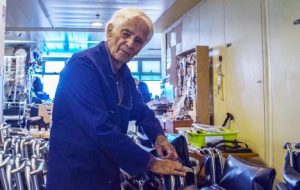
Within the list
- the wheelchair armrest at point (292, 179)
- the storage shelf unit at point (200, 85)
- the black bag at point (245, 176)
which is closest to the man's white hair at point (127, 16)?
the black bag at point (245, 176)

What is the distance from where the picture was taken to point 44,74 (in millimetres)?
11586

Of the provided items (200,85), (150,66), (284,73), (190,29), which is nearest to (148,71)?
(150,66)

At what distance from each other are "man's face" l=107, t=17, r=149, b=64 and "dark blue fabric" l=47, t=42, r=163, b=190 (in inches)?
2.2

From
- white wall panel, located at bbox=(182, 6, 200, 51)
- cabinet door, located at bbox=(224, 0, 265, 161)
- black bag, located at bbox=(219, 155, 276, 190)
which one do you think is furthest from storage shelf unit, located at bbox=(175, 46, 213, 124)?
black bag, located at bbox=(219, 155, 276, 190)

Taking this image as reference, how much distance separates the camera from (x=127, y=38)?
129 centimetres

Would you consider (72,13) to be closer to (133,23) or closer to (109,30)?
(109,30)

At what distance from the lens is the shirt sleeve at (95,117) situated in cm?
112

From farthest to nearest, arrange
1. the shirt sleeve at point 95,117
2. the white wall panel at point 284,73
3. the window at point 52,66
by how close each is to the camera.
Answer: the window at point 52,66 → the white wall panel at point 284,73 → the shirt sleeve at point 95,117

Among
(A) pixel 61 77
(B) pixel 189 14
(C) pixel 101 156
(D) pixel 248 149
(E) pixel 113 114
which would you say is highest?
(B) pixel 189 14

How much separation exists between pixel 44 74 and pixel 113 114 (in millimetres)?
10925

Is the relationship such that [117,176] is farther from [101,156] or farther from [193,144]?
[193,144]

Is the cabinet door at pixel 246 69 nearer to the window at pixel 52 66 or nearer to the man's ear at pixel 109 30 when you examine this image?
the man's ear at pixel 109 30

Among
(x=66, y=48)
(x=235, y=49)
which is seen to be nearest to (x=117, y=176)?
(x=235, y=49)

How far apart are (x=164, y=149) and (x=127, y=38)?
511 mm
